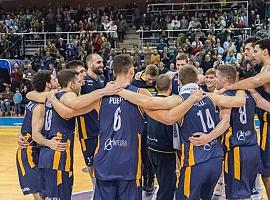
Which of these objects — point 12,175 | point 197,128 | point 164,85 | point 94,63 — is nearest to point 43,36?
point 12,175

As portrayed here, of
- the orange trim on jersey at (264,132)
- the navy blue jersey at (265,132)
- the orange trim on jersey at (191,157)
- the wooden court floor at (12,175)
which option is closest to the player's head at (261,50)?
the navy blue jersey at (265,132)

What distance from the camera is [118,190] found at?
5543mm

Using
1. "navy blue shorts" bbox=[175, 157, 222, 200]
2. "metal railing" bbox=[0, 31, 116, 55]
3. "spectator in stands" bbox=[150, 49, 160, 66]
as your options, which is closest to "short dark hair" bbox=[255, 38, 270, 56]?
"navy blue shorts" bbox=[175, 157, 222, 200]

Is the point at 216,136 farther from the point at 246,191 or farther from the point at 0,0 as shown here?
the point at 0,0

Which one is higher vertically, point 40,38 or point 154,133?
point 40,38

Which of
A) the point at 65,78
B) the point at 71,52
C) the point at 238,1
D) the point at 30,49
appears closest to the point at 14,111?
the point at 71,52

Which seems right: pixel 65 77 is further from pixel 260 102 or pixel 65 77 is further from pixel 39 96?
pixel 260 102

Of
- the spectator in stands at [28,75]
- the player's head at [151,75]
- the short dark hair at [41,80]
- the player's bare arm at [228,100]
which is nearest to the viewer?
the player's bare arm at [228,100]

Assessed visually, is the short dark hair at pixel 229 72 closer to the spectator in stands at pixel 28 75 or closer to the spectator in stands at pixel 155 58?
the spectator in stands at pixel 155 58

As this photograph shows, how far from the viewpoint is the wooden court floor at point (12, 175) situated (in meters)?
9.14

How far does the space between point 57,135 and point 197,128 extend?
170 centimetres

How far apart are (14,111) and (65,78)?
50.1ft

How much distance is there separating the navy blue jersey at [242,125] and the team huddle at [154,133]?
0.5 inches

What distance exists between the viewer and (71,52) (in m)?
23.7
